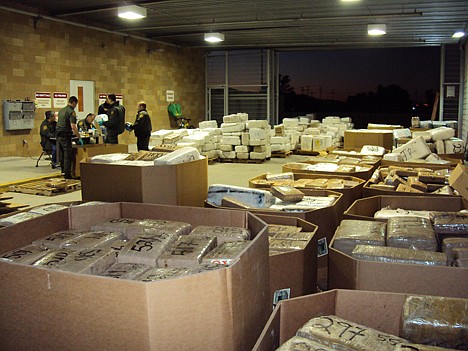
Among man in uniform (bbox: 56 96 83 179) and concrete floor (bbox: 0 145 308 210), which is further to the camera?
man in uniform (bbox: 56 96 83 179)

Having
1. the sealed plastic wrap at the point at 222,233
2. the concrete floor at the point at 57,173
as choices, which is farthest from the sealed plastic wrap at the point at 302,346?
the concrete floor at the point at 57,173

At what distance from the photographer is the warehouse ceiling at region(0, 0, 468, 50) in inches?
464

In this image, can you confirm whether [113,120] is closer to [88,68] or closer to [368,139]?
[88,68]

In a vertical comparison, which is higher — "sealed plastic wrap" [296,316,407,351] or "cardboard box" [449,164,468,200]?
"cardboard box" [449,164,468,200]

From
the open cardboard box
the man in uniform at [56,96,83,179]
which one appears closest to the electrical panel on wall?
the man in uniform at [56,96,83,179]

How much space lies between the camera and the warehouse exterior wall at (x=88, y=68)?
12.1m

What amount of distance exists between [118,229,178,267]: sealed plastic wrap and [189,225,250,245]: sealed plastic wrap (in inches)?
7.2

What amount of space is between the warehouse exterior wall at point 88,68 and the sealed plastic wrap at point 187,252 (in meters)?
11.2

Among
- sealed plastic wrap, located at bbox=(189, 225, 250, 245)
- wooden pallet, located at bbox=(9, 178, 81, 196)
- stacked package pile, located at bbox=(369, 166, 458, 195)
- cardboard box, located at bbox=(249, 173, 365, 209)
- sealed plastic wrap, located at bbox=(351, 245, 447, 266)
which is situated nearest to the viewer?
sealed plastic wrap, located at bbox=(189, 225, 250, 245)

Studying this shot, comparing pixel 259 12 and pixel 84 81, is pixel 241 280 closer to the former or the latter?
pixel 259 12

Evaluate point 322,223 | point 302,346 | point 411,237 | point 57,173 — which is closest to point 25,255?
point 302,346

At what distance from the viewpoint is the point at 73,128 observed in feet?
31.8

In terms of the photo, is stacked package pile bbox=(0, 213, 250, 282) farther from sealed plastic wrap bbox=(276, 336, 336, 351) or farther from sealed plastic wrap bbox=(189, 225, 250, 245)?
sealed plastic wrap bbox=(276, 336, 336, 351)

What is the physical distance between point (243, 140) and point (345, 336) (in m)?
11.8
